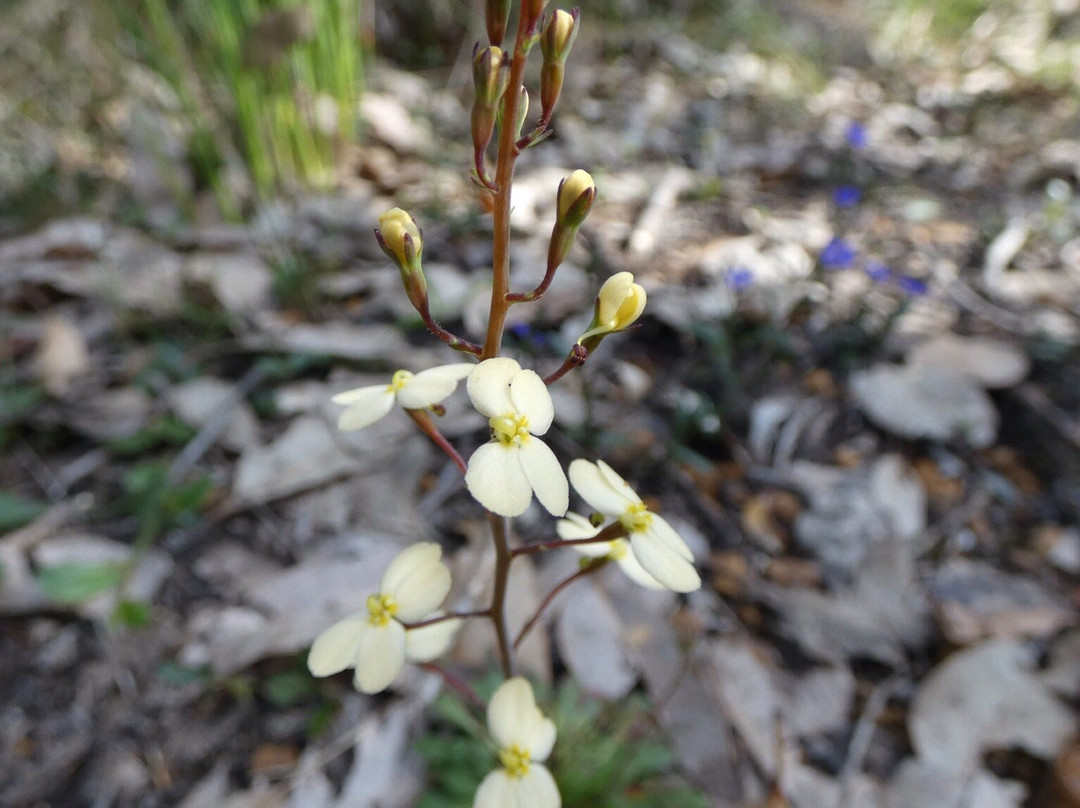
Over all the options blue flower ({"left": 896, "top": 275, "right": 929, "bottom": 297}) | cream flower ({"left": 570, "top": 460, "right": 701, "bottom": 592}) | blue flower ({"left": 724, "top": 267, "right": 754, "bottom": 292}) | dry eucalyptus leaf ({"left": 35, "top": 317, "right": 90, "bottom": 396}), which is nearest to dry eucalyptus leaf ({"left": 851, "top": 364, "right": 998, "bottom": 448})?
blue flower ({"left": 896, "top": 275, "right": 929, "bottom": 297})

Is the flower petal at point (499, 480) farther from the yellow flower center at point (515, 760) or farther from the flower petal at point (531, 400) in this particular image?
the yellow flower center at point (515, 760)

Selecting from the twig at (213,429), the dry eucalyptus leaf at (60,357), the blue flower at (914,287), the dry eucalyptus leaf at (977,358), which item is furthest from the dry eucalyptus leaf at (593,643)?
the dry eucalyptus leaf at (60,357)

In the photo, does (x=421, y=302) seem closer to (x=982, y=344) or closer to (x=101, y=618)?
(x=101, y=618)

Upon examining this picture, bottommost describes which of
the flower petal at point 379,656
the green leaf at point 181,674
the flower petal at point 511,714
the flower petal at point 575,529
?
the green leaf at point 181,674

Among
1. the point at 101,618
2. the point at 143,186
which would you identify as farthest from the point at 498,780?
the point at 143,186

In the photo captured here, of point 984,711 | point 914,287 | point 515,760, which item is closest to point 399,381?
point 515,760

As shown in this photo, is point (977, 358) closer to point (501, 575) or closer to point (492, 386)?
point (501, 575)

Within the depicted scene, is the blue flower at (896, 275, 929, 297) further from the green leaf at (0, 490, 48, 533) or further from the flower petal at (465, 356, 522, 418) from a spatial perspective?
the green leaf at (0, 490, 48, 533)
